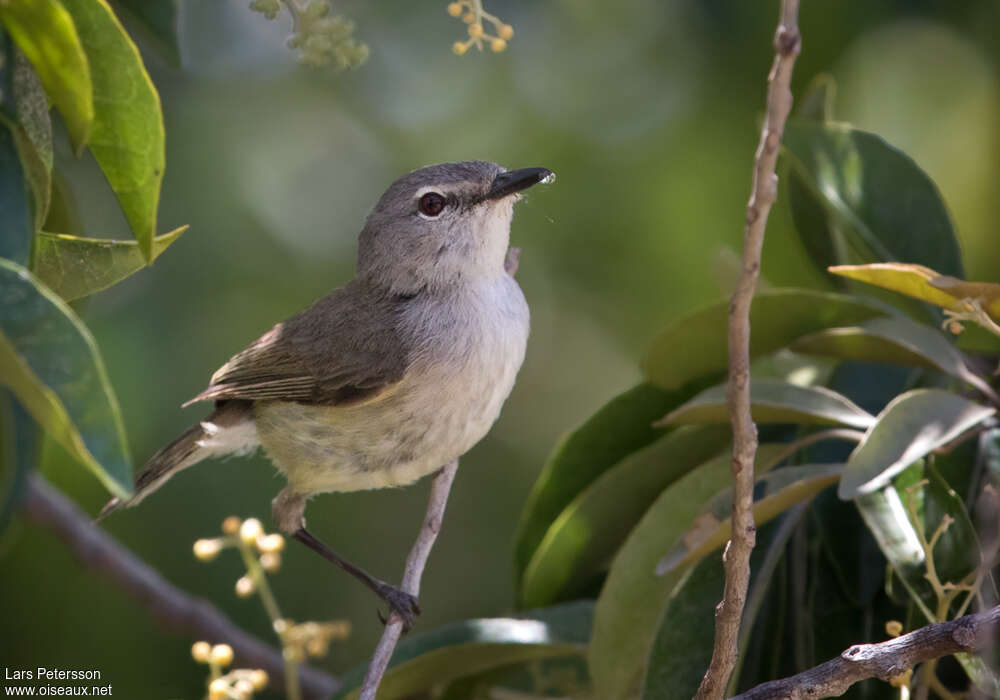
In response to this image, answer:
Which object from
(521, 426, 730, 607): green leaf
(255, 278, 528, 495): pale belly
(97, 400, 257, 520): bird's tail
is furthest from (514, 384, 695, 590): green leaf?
(97, 400, 257, 520): bird's tail

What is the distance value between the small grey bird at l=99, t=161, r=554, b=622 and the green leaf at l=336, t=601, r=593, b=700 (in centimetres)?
15

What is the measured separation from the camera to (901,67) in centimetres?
486

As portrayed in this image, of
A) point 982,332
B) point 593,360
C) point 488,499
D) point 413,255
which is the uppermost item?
point 413,255

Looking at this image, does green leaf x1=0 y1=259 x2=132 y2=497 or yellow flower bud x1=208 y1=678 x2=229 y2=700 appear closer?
green leaf x1=0 y1=259 x2=132 y2=497

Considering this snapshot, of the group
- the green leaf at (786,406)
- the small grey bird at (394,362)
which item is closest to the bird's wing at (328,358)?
the small grey bird at (394,362)

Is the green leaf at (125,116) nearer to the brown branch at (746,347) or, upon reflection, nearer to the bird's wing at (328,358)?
the brown branch at (746,347)

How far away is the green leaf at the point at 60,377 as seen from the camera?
4.42 ft

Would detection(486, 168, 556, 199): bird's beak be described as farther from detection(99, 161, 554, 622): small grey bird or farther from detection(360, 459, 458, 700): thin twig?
detection(360, 459, 458, 700): thin twig

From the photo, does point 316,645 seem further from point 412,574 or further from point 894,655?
point 894,655

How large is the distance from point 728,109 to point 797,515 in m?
2.68

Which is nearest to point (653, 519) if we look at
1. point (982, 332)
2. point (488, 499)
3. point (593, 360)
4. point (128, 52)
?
point (982, 332)

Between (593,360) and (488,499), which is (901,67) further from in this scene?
(488,499)

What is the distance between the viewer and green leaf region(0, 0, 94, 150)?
5.43ft

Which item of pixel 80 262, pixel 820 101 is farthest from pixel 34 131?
pixel 820 101
